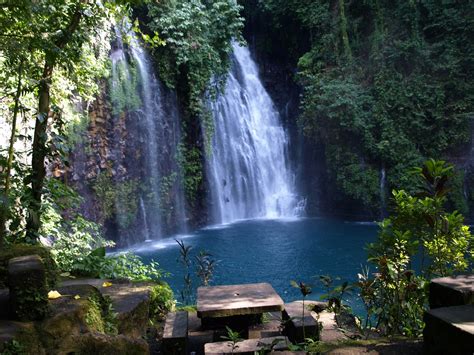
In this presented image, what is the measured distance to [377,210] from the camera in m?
15.7

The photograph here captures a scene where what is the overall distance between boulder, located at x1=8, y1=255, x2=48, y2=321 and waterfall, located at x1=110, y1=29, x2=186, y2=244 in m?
10.6

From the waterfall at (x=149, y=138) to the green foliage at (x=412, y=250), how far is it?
10.3m

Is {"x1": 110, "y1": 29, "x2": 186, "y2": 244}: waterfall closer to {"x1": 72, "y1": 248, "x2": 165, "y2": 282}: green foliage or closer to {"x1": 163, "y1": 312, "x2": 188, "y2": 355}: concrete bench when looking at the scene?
{"x1": 72, "y1": 248, "x2": 165, "y2": 282}: green foliage

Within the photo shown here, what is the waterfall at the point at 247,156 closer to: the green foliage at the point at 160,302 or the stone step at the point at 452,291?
the green foliage at the point at 160,302

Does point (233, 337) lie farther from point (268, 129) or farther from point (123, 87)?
point (268, 129)

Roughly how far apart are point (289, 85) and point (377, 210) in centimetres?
755

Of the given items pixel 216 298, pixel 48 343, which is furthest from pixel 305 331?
pixel 48 343

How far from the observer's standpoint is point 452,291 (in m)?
2.13

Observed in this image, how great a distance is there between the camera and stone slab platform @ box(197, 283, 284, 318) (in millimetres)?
3463

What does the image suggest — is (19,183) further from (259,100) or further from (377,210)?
(259,100)

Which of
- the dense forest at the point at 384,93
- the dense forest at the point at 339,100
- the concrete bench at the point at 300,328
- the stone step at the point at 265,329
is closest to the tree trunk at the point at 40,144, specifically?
the stone step at the point at 265,329

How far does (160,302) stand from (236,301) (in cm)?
134

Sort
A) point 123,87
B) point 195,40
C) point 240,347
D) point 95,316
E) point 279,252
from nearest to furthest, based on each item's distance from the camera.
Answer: point 95,316 < point 240,347 < point 279,252 < point 123,87 < point 195,40

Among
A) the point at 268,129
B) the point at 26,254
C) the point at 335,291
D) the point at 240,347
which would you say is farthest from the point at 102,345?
the point at 268,129
